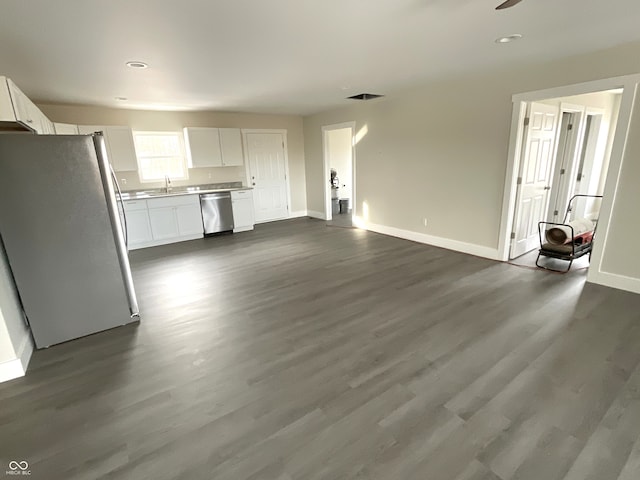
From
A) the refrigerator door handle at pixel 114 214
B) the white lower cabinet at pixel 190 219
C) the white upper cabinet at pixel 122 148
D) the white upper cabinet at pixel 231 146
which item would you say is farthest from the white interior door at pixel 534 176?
the white upper cabinet at pixel 122 148

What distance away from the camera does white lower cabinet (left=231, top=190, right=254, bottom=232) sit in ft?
21.8

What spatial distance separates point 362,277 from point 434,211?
197cm

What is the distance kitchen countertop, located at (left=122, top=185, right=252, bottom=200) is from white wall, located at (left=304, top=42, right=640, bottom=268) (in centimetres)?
288

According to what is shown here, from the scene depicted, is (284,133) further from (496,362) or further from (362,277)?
(496,362)

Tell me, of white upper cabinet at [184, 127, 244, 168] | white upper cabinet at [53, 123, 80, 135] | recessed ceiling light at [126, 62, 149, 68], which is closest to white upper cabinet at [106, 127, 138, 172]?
white upper cabinet at [53, 123, 80, 135]

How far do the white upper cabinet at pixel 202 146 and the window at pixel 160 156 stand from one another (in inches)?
9.3

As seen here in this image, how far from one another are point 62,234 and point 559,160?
264 inches

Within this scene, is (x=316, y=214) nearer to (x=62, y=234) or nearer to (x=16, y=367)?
(x=62, y=234)

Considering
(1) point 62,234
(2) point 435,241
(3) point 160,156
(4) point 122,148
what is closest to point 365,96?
(2) point 435,241

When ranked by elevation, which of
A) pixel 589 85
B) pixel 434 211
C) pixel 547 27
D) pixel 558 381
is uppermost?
pixel 547 27

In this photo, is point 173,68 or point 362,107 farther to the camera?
point 362,107

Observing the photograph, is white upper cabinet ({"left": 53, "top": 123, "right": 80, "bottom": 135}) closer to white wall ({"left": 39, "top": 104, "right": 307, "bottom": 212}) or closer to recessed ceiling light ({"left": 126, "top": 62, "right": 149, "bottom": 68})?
white wall ({"left": 39, "top": 104, "right": 307, "bottom": 212})

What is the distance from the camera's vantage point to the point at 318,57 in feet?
10.2

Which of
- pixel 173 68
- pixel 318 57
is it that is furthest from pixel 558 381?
pixel 173 68
